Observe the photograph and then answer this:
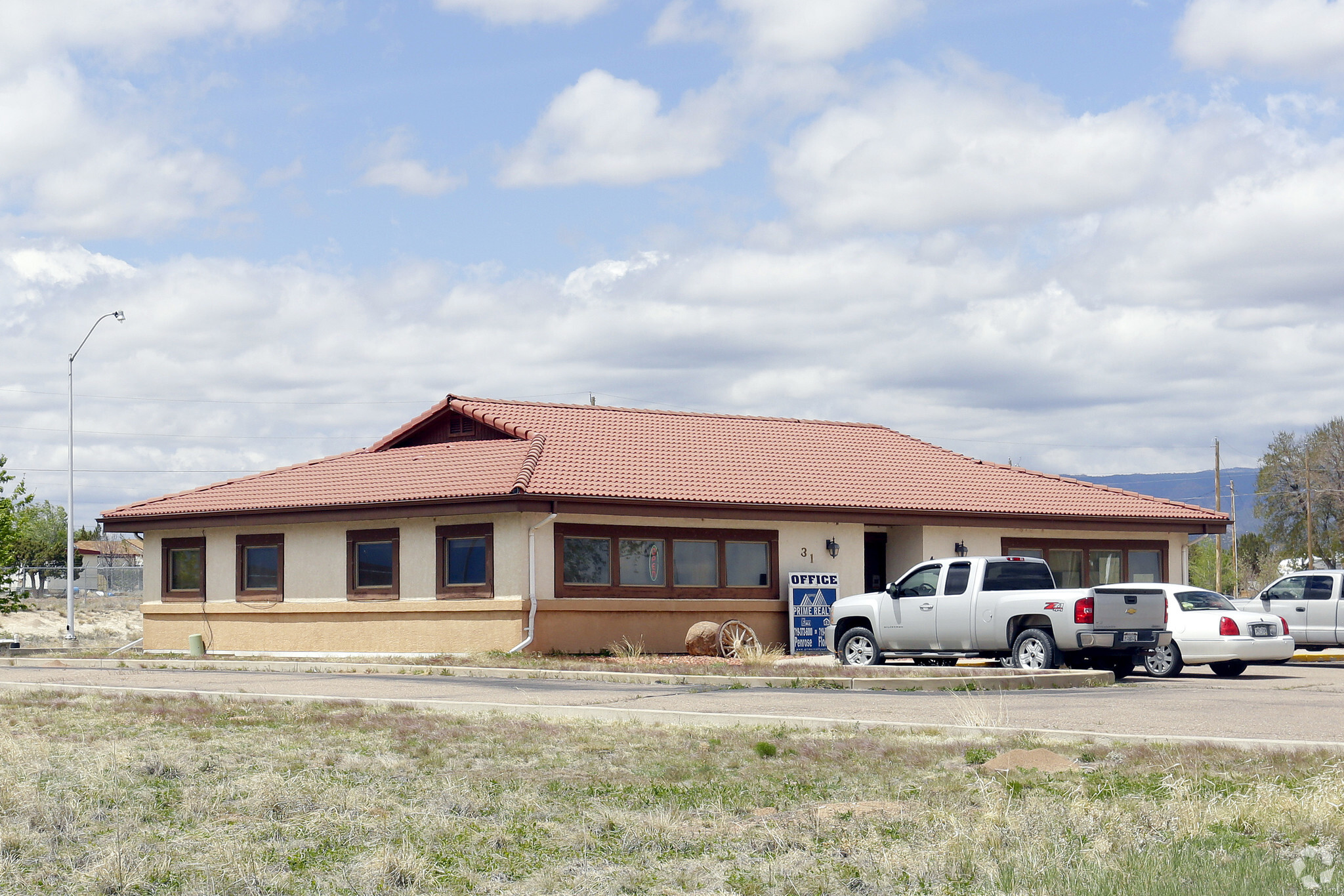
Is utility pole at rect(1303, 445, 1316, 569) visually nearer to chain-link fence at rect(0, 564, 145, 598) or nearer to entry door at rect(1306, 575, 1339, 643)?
entry door at rect(1306, 575, 1339, 643)

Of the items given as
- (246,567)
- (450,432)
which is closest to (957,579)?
(450,432)

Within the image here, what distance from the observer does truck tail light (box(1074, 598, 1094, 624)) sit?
20625mm

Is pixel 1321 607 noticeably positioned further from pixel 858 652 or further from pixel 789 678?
pixel 789 678

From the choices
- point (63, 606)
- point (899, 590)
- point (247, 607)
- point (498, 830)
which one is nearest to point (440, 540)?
point (247, 607)

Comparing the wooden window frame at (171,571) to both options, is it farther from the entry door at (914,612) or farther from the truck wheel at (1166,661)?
the truck wheel at (1166,661)

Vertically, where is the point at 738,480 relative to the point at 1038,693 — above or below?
above

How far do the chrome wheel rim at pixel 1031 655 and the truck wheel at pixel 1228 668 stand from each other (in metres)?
3.67

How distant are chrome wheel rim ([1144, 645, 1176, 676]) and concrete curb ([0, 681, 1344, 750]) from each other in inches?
385

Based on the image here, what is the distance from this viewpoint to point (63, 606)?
72125 mm

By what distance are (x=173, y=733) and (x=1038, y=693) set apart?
1044 centimetres

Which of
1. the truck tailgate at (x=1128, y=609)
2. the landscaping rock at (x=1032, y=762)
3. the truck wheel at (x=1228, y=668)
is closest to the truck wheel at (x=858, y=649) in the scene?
the truck tailgate at (x=1128, y=609)

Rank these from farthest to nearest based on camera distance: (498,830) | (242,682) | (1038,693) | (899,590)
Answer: (899,590), (242,682), (1038,693), (498,830)

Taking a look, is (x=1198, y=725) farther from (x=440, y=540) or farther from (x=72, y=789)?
(x=440, y=540)

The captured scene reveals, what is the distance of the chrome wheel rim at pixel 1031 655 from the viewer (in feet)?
69.0
